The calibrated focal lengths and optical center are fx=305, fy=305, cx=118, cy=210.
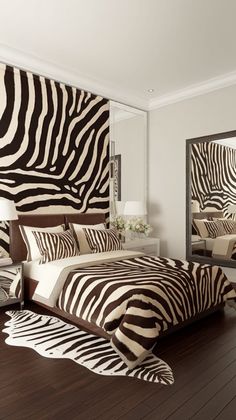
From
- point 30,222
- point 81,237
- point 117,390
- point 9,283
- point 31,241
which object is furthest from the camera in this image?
point 81,237

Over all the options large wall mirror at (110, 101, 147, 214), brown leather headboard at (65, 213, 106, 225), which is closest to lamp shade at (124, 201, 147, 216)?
large wall mirror at (110, 101, 147, 214)

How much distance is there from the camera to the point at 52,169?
438 centimetres

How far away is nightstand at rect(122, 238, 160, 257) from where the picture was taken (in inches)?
194

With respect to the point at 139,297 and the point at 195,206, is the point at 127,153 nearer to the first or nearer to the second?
the point at 195,206

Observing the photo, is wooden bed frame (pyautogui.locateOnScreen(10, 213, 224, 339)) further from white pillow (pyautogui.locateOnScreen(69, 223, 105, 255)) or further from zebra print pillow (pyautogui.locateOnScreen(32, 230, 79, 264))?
zebra print pillow (pyautogui.locateOnScreen(32, 230, 79, 264))

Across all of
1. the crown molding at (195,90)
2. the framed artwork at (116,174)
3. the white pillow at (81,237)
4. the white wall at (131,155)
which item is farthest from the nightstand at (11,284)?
the crown molding at (195,90)

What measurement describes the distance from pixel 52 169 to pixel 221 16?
9.05 ft

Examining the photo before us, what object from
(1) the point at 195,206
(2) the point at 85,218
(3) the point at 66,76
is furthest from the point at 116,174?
(3) the point at 66,76

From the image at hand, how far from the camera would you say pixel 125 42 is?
12.2 feet

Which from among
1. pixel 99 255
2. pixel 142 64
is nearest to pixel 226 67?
pixel 142 64

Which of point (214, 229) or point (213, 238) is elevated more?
point (214, 229)

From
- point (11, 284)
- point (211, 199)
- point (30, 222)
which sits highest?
point (211, 199)

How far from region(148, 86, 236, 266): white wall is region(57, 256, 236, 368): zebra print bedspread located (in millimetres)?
1998

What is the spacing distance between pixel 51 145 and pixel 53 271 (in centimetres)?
198
